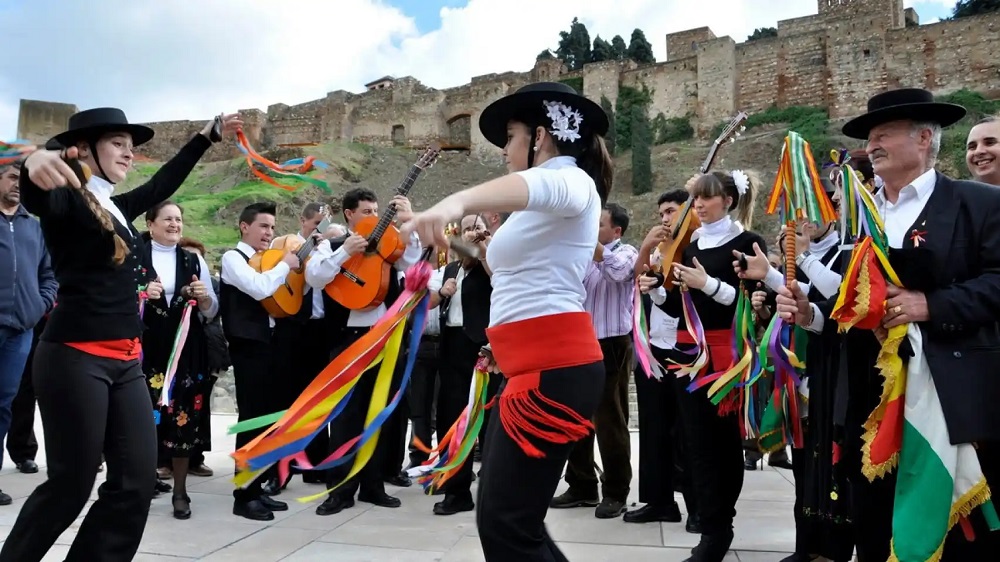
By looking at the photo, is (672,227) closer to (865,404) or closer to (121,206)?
(865,404)

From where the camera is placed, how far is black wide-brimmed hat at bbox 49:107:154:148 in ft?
11.1

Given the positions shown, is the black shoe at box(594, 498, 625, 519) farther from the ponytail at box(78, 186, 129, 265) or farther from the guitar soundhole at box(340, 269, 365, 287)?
the ponytail at box(78, 186, 129, 265)

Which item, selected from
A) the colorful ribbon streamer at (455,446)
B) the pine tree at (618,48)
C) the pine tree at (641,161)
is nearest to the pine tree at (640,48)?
the pine tree at (618,48)

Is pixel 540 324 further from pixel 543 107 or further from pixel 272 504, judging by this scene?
pixel 272 504

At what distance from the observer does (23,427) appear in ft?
21.6

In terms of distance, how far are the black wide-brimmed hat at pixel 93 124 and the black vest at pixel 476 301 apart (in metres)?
2.45

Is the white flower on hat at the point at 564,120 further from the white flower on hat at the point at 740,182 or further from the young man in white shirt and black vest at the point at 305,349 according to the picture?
the young man in white shirt and black vest at the point at 305,349

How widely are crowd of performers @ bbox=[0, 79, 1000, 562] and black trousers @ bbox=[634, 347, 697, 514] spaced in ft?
0.06

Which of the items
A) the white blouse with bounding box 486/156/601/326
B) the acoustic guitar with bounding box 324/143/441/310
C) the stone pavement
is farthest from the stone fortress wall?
the white blouse with bounding box 486/156/601/326

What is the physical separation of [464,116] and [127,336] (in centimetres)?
5428

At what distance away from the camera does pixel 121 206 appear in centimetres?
375

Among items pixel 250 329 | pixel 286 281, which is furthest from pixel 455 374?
pixel 250 329

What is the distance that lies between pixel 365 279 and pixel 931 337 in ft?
12.6

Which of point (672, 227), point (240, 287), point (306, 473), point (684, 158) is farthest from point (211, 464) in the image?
point (684, 158)
